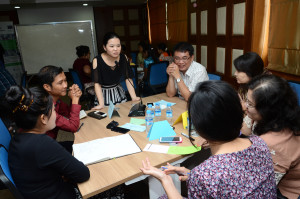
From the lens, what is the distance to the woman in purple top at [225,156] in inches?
29.8

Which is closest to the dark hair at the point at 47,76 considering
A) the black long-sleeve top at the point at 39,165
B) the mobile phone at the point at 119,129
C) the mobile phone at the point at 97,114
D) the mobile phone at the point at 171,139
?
the mobile phone at the point at 97,114

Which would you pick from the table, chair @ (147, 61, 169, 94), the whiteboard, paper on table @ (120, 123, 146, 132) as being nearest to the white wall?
the whiteboard

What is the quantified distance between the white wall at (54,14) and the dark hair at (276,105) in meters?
7.11

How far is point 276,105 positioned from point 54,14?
24.3ft

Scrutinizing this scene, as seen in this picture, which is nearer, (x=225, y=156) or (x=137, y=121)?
(x=225, y=156)

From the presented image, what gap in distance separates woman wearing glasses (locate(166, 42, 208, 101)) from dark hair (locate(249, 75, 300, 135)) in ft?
3.70

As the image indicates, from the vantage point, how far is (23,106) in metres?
1.09

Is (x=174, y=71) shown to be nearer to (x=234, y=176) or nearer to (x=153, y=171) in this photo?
(x=153, y=171)

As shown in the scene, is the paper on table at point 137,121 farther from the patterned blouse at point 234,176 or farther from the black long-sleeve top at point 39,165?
the patterned blouse at point 234,176

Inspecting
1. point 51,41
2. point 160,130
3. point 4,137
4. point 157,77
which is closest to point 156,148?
point 160,130

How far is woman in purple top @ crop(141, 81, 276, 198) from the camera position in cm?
76

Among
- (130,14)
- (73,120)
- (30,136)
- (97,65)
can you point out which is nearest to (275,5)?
(97,65)

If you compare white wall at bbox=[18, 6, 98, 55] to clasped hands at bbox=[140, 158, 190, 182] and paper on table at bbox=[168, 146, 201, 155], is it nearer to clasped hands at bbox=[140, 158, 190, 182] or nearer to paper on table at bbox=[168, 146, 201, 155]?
paper on table at bbox=[168, 146, 201, 155]

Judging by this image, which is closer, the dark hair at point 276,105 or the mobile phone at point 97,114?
the dark hair at point 276,105
